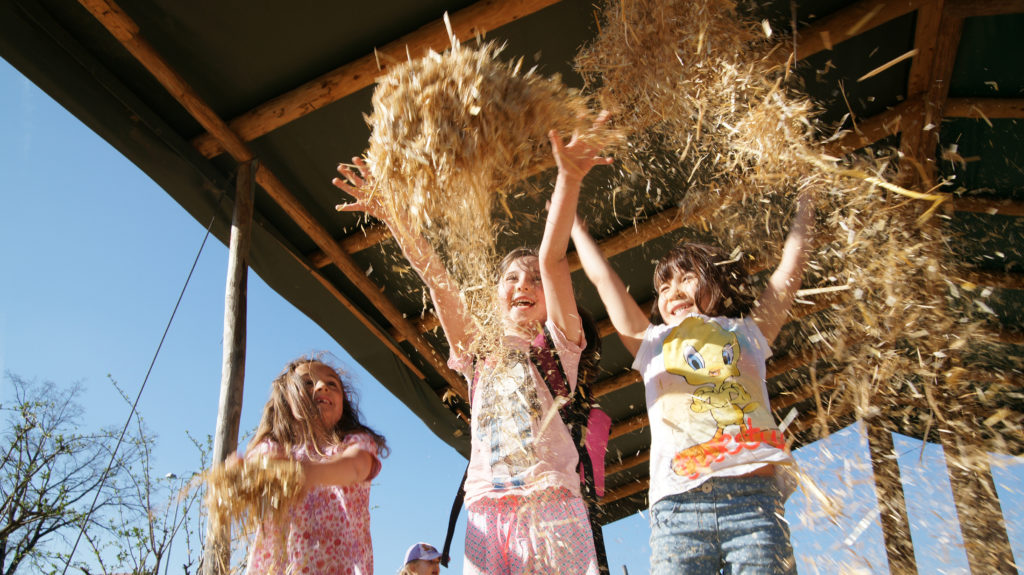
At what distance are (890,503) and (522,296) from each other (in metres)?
1.52

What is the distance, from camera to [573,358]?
254cm

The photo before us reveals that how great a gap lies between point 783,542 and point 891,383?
0.94 meters

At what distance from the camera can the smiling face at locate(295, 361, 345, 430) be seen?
2.89 metres

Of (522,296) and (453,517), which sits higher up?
(522,296)

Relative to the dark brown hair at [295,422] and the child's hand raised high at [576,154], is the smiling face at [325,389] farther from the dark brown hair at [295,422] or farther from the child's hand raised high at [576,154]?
the child's hand raised high at [576,154]

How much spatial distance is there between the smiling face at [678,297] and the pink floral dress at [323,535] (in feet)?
4.00

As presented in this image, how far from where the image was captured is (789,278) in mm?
2416

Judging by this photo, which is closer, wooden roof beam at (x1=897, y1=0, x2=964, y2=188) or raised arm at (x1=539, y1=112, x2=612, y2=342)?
raised arm at (x1=539, y1=112, x2=612, y2=342)

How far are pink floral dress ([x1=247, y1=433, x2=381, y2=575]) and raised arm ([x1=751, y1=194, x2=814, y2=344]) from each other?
4.95 ft

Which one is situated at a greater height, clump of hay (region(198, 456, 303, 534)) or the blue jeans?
clump of hay (region(198, 456, 303, 534))

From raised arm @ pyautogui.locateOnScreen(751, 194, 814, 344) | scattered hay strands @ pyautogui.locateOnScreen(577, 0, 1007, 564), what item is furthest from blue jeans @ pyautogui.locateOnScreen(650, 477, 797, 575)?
Result: raised arm @ pyautogui.locateOnScreen(751, 194, 814, 344)

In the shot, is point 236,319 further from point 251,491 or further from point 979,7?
point 979,7

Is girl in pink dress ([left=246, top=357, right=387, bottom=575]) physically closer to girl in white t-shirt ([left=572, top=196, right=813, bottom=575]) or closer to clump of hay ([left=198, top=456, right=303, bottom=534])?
clump of hay ([left=198, top=456, right=303, bottom=534])

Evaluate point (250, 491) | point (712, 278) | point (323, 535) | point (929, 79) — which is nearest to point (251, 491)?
point (250, 491)
